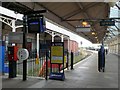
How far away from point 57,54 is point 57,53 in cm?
8

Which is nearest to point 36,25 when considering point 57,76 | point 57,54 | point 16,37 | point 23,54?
point 16,37

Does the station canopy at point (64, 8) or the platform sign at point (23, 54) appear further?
the station canopy at point (64, 8)

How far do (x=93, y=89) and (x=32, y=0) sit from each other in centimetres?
500

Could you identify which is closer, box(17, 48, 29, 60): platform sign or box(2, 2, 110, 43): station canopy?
box(17, 48, 29, 60): platform sign

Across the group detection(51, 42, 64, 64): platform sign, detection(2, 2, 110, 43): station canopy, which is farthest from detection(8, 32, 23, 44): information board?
detection(51, 42, 64, 64): platform sign

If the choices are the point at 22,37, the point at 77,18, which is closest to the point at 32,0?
the point at 22,37

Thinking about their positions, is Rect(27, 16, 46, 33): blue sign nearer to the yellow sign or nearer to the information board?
the information board

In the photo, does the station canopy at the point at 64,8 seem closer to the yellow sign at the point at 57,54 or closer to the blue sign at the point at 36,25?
the blue sign at the point at 36,25

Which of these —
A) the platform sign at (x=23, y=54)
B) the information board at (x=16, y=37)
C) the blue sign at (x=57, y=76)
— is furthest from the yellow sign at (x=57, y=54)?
the information board at (x=16, y=37)

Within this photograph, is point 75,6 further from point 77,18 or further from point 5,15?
point 5,15

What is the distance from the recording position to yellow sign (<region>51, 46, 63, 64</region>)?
410 inches

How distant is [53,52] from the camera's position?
35.0 ft

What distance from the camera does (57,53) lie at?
34.7ft

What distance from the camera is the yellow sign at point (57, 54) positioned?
1041cm
